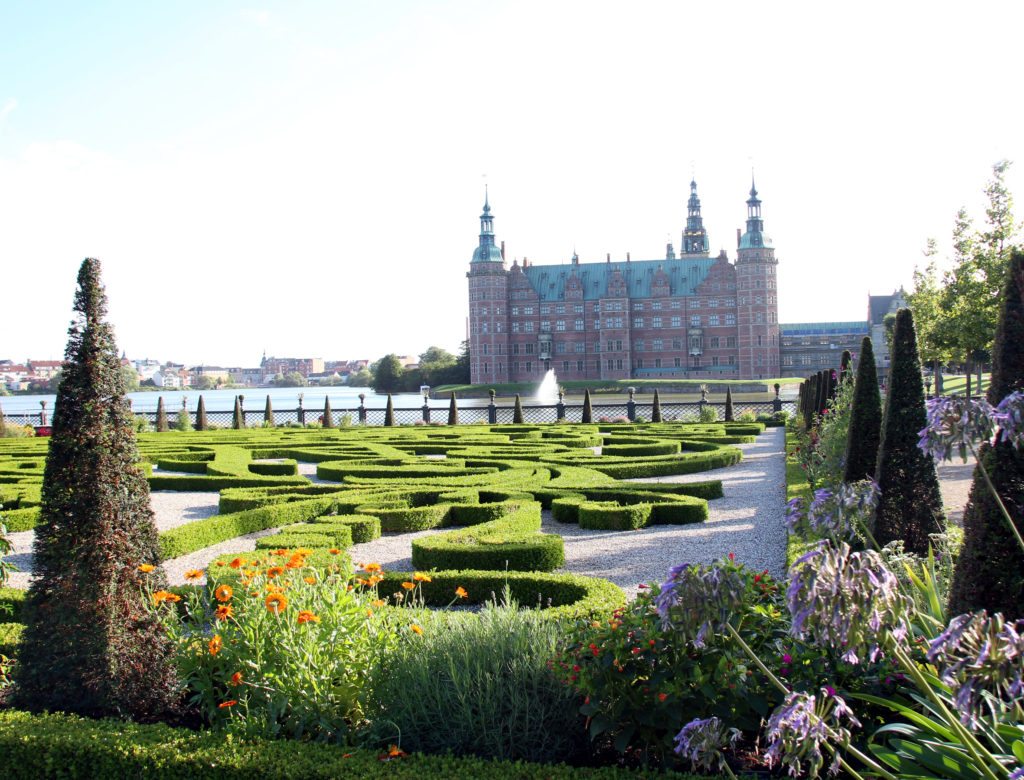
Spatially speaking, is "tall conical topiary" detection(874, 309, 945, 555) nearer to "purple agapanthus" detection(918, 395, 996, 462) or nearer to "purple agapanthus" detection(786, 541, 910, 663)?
"purple agapanthus" detection(918, 395, 996, 462)

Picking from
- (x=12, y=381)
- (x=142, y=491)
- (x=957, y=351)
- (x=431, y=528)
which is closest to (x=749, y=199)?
(x=957, y=351)

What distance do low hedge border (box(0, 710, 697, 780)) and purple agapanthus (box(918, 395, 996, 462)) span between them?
1.52m

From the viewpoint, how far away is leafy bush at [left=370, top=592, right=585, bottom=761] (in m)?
3.39

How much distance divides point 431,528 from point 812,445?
5269 millimetres

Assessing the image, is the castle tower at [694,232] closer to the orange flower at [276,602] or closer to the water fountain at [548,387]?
the water fountain at [548,387]

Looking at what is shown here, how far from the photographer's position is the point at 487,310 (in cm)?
7631

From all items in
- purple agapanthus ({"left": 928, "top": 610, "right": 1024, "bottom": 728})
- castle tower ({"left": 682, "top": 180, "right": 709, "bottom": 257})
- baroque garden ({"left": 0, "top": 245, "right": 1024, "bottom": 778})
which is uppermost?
castle tower ({"left": 682, "top": 180, "right": 709, "bottom": 257})

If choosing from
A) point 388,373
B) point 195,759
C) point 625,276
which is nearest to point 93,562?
point 195,759

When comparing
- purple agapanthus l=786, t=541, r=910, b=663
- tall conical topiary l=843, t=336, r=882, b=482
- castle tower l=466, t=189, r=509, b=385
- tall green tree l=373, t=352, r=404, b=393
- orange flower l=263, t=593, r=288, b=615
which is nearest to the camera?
purple agapanthus l=786, t=541, r=910, b=663

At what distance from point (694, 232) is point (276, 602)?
3537 inches

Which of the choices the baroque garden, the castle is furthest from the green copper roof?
the baroque garden

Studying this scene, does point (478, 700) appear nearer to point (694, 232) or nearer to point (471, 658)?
point (471, 658)

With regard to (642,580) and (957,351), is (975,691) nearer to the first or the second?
(642,580)

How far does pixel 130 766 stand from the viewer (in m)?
3.21
